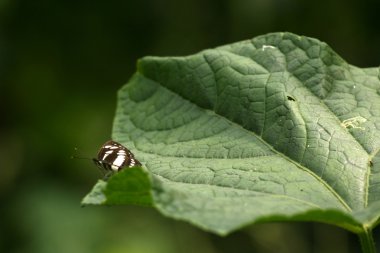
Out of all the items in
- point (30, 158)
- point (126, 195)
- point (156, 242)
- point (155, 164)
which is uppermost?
point (126, 195)

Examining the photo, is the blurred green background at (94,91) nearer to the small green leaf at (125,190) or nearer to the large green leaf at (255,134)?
the large green leaf at (255,134)

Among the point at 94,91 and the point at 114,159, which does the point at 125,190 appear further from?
the point at 94,91

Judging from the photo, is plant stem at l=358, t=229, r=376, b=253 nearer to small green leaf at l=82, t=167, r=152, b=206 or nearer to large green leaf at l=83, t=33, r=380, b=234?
large green leaf at l=83, t=33, r=380, b=234

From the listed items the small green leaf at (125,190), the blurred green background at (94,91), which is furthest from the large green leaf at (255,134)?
the blurred green background at (94,91)

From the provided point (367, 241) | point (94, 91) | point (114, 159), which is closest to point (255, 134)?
point (114, 159)

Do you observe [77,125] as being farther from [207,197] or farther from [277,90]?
[207,197]

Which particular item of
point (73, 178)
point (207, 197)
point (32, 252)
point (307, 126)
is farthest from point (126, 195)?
point (73, 178)
